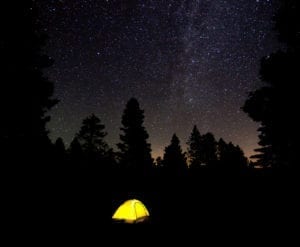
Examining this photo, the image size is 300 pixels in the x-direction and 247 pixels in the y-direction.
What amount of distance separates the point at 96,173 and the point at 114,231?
10763mm

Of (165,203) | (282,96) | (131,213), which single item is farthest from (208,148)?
(131,213)

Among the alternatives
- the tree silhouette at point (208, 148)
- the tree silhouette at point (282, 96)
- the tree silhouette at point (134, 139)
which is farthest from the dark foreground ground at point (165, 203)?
the tree silhouette at point (208, 148)

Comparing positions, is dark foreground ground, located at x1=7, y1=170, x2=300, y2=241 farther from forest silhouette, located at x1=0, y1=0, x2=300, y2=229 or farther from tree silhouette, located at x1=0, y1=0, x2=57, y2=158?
tree silhouette, located at x1=0, y1=0, x2=57, y2=158

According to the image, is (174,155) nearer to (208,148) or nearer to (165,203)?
(208,148)

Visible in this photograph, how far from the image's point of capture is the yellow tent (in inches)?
446

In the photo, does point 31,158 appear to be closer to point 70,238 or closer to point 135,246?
point 70,238

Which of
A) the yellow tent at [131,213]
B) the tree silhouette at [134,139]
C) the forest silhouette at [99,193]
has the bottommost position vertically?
the yellow tent at [131,213]

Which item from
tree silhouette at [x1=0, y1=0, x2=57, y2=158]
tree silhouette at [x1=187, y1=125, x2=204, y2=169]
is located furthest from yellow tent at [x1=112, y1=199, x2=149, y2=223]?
tree silhouette at [x1=187, y1=125, x2=204, y2=169]

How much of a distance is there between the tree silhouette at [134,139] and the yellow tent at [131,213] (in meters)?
15.5

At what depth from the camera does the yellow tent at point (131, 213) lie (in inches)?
446

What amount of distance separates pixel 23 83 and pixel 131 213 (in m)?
8.65

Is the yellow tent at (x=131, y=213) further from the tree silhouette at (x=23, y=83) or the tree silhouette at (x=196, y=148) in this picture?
the tree silhouette at (x=196, y=148)

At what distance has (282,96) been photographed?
→ 12125mm

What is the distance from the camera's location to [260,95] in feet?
43.0
